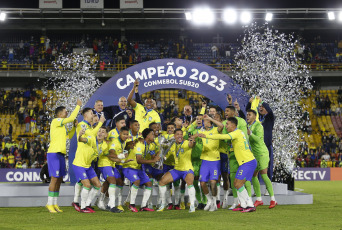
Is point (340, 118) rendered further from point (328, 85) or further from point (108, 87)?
point (108, 87)

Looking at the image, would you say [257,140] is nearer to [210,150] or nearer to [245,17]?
[210,150]

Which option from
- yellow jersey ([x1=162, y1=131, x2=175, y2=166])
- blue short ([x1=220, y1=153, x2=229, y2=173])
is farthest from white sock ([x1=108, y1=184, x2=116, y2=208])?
blue short ([x1=220, y1=153, x2=229, y2=173])

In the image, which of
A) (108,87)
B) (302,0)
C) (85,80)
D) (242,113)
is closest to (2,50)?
(85,80)

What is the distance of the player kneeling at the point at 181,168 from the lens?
37.2 ft

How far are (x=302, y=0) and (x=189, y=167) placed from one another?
1216 inches

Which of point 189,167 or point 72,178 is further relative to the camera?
point 72,178

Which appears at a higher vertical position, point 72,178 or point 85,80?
point 85,80

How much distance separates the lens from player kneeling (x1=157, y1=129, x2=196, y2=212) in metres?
11.3

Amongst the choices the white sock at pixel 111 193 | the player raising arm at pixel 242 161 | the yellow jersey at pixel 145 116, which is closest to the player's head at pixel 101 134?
the white sock at pixel 111 193

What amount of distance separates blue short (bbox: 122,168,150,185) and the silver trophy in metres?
0.37

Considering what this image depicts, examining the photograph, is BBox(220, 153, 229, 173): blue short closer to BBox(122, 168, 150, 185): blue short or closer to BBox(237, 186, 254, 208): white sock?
BBox(237, 186, 254, 208): white sock

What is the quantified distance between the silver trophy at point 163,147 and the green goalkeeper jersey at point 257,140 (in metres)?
1.75

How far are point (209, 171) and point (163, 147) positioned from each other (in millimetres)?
1096

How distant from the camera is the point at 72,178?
46.5ft
